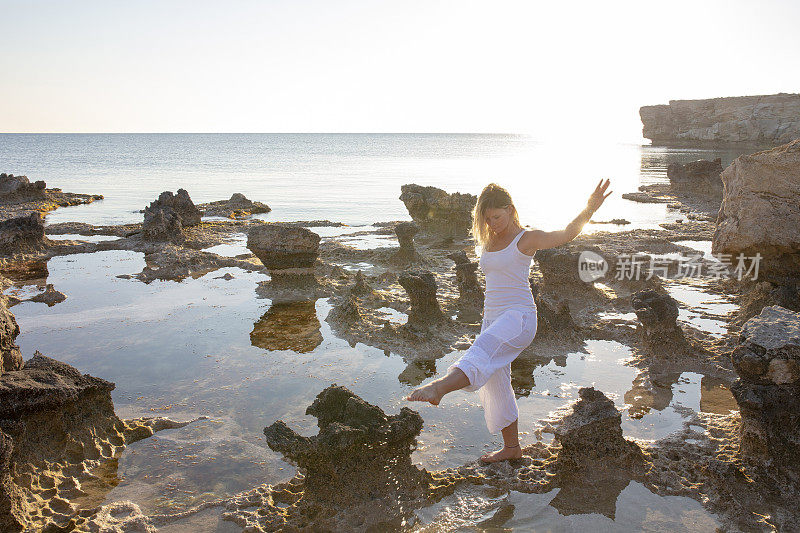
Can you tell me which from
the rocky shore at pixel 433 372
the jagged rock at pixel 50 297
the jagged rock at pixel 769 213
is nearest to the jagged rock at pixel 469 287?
the rocky shore at pixel 433 372

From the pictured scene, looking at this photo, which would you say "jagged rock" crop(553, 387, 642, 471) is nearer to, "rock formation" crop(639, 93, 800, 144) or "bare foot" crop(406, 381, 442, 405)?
"bare foot" crop(406, 381, 442, 405)

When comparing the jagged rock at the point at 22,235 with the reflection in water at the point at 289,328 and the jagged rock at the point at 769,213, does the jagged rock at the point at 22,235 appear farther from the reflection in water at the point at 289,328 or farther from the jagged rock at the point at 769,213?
the jagged rock at the point at 769,213

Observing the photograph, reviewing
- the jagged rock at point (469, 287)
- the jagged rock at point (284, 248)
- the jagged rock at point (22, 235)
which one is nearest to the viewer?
the jagged rock at point (469, 287)

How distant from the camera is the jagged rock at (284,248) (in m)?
10.8

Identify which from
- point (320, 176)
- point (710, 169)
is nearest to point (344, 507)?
point (710, 169)

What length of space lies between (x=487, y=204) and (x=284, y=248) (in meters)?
7.34

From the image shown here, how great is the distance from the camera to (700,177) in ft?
91.7

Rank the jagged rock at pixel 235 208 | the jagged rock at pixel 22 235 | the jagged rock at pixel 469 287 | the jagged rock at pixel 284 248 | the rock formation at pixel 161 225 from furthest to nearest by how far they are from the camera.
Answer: the jagged rock at pixel 235 208 < the rock formation at pixel 161 225 < the jagged rock at pixel 22 235 < the jagged rock at pixel 284 248 < the jagged rock at pixel 469 287

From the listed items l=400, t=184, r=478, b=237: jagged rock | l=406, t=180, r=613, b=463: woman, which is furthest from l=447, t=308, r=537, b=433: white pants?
l=400, t=184, r=478, b=237: jagged rock

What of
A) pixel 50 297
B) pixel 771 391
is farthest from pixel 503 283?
pixel 50 297

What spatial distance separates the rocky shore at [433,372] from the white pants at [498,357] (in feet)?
1.82

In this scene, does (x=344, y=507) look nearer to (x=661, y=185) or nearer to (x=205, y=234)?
(x=205, y=234)

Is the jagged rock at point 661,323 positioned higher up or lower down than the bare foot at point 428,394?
lower down

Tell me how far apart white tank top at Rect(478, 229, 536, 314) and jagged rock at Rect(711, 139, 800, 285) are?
234 inches
